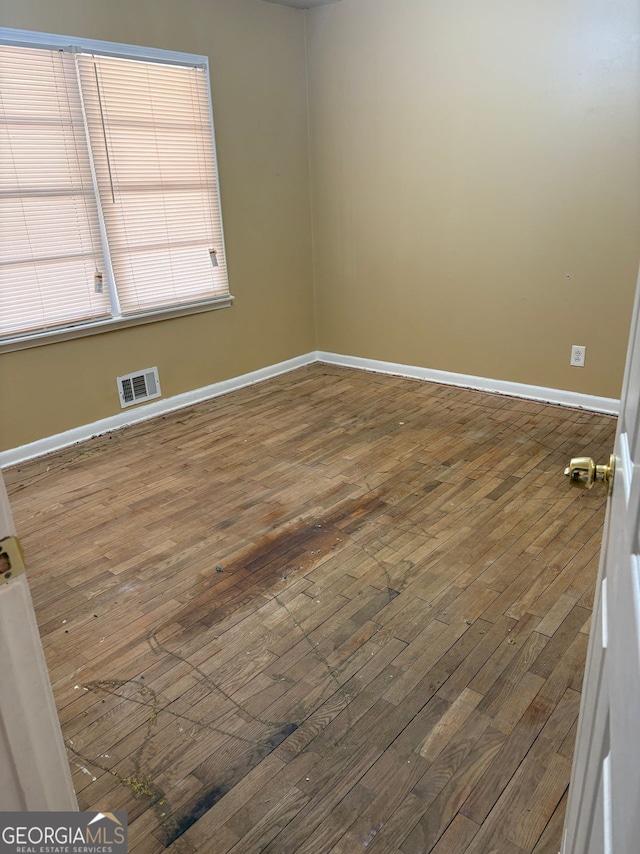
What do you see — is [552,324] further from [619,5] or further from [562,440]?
[619,5]

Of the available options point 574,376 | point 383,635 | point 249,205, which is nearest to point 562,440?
point 574,376

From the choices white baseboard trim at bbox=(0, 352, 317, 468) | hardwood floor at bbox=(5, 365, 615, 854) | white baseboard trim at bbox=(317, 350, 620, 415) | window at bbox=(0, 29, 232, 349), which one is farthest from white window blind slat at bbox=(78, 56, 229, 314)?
white baseboard trim at bbox=(317, 350, 620, 415)

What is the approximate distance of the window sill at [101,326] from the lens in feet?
10.9

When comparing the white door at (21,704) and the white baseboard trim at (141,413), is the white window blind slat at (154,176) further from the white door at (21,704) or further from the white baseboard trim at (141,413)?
the white door at (21,704)

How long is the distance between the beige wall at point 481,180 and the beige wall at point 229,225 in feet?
0.89

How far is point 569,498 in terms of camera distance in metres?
2.86

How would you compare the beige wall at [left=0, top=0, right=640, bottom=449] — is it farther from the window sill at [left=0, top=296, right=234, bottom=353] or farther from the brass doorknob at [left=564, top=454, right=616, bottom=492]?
the brass doorknob at [left=564, top=454, right=616, bottom=492]

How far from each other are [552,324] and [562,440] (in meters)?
0.83

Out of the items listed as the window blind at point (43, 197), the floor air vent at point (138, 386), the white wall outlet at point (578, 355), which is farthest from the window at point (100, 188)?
the white wall outlet at point (578, 355)

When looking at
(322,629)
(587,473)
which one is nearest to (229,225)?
(322,629)

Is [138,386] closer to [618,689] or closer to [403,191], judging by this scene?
[403,191]

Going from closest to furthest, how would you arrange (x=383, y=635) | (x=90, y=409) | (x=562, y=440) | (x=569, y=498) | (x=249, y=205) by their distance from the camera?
(x=383, y=635) → (x=569, y=498) → (x=562, y=440) → (x=90, y=409) → (x=249, y=205)

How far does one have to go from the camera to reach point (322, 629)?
82.1 inches

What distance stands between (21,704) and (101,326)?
318 centimetres
